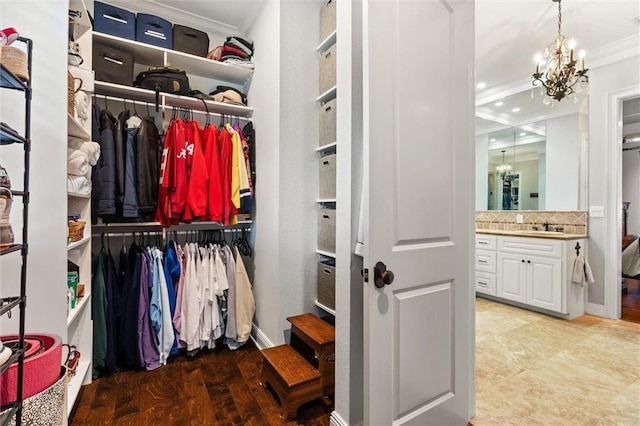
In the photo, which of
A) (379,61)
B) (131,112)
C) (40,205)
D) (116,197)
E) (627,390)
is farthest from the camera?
(131,112)

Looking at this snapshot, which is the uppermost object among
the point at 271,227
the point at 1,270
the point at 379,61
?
the point at 379,61

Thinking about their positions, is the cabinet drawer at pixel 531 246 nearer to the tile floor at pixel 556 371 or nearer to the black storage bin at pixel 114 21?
the tile floor at pixel 556 371

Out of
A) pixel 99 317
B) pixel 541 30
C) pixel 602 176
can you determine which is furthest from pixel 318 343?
pixel 602 176

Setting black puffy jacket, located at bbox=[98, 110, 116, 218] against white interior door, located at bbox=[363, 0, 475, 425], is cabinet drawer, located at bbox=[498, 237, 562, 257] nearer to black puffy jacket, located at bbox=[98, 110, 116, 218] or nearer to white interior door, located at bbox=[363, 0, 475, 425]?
white interior door, located at bbox=[363, 0, 475, 425]

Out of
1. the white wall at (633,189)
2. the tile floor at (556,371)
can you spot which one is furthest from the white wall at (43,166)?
the white wall at (633,189)

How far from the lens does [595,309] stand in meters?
3.24

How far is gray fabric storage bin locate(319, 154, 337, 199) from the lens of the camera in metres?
2.01

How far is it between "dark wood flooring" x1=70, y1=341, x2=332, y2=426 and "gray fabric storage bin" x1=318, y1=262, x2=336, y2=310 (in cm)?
58

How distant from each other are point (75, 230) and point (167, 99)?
3.85 feet

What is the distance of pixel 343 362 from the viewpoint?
1.42 metres

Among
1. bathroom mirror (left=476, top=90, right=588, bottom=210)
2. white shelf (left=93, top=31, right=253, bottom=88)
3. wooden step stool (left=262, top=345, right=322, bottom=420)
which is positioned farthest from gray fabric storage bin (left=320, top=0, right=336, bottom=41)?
bathroom mirror (left=476, top=90, right=588, bottom=210)

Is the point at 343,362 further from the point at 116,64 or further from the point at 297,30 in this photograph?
the point at 116,64

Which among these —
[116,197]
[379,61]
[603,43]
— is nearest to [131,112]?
[116,197]

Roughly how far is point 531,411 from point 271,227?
6.27ft
